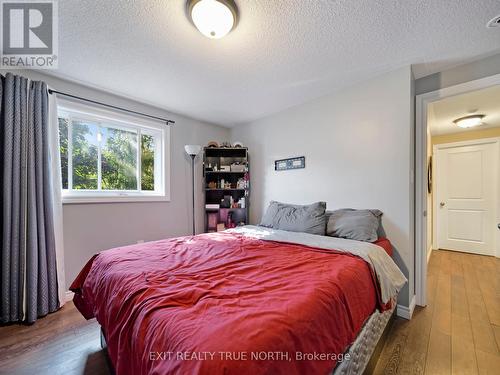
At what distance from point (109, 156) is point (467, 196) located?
5863mm

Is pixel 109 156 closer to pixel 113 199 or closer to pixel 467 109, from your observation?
pixel 113 199

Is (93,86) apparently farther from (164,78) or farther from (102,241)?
(102,241)

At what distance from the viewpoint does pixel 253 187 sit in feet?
11.7

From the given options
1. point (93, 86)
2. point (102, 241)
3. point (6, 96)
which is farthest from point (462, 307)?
point (6, 96)

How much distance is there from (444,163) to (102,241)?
5795mm

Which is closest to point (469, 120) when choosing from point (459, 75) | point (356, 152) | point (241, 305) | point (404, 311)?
point (459, 75)

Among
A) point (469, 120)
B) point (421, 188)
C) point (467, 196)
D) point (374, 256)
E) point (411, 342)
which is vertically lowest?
point (411, 342)

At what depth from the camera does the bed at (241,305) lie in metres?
0.68

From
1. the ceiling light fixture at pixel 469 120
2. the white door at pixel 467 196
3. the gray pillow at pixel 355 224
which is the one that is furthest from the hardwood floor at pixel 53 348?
the white door at pixel 467 196

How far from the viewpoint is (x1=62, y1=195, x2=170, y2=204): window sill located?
2338mm

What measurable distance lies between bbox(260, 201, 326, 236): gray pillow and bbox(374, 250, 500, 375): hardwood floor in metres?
1.03

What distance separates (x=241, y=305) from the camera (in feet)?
2.88

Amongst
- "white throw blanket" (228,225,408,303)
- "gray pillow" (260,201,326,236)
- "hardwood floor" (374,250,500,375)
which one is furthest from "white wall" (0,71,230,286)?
"hardwood floor" (374,250,500,375)

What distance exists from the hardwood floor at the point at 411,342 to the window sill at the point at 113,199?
1068mm
